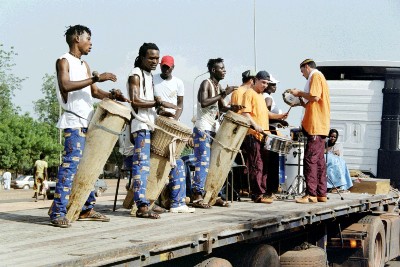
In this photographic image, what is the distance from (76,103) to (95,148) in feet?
1.42

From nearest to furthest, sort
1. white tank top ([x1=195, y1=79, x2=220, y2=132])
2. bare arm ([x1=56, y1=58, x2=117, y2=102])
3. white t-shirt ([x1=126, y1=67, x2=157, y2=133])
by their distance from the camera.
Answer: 1. bare arm ([x1=56, y1=58, x2=117, y2=102])
2. white t-shirt ([x1=126, y1=67, x2=157, y2=133])
3. white tank top ([x1=195, y1=79, x2=220, y2=132])

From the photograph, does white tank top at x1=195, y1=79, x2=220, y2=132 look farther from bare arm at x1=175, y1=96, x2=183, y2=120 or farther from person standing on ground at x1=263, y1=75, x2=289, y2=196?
person standing on ground at x1=263, y1=75, x2=289, y2=196

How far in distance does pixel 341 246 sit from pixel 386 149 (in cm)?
409

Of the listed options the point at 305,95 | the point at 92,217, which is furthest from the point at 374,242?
the point at 92,217

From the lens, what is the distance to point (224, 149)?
8781mm

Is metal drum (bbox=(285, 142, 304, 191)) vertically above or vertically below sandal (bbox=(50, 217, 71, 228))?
above

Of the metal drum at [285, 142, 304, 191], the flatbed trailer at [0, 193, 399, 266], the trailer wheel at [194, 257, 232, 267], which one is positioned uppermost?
the metal drum at [285, 142, 304, 191]

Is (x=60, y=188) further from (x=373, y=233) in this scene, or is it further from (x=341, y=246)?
(x=373, y=233)

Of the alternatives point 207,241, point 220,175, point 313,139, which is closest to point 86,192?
point 207,241

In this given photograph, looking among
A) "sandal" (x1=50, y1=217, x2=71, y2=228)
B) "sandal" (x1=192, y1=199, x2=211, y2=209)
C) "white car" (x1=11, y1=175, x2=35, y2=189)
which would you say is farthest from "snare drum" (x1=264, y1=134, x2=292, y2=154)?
"white car" (x1=11, y1=175, x2=35, y2=189)

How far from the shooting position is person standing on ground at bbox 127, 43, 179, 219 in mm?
7211

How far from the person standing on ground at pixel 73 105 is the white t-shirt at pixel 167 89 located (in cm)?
141

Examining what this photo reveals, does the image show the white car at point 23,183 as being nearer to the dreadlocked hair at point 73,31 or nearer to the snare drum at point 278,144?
the snare drum at point 278,144

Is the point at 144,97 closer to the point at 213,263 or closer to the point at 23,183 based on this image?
the point at 213,263
